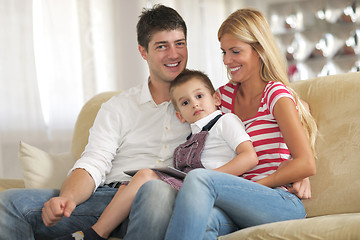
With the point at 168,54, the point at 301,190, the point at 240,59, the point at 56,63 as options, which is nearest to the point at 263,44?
the point at 240,59

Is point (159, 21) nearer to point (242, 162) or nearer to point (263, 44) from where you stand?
point (263, 44)

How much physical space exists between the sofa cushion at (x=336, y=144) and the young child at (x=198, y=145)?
0.36 meters

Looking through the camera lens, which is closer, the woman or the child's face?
the woman

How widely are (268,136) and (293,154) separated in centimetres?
16

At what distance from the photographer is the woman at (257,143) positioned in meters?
1.60

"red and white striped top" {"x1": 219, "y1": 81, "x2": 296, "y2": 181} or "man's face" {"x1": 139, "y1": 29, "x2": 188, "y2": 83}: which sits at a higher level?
"man's face" {"x1": 139, "y1": 29, "x2": 188, "y2": 83}

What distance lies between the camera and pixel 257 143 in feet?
6.44

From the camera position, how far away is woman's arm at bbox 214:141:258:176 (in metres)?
1.85

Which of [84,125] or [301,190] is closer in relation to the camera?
[301,190]

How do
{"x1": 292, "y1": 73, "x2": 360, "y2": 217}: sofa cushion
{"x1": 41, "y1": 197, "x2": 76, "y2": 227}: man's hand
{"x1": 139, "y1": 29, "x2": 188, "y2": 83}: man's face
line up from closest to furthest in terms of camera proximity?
1. {"x1": 41, "y1": 197, "x2": 76, "y2": 227}: man's hand
2. {"x1": 292, "y1": 73, "x2": 360, "y2": 217}: sofa cushion
3. {"x1": 139, "y1": 29, "x2": 188, "y2": 83}: man's face

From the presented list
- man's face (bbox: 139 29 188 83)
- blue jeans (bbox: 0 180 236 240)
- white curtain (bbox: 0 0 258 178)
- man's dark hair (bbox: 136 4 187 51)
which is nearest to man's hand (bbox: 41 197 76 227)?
blue jeans (bbox: 0 180 236 240)

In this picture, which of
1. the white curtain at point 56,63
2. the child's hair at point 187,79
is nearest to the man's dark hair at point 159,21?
the child's hair at point 187,79

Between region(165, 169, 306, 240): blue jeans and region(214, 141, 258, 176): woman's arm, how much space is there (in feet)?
0.43

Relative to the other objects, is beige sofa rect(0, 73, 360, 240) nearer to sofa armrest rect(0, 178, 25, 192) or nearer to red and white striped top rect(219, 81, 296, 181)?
sofa armrest rect(0, 178, 25, 192)
